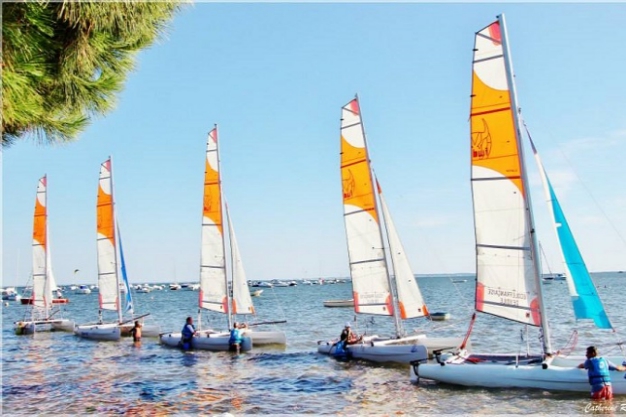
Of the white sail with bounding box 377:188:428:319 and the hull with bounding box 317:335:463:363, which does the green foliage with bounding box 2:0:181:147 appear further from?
the white sail with bounding box 377:188:428:319

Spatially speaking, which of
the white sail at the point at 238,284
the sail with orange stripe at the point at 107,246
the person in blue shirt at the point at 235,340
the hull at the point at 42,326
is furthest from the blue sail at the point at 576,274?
the hull at the point at 42,326

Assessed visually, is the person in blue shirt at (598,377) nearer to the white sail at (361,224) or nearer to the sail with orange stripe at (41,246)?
the white sail at (361,224)

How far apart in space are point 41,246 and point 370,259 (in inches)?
1168

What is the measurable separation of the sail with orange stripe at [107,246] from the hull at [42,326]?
18.7 ft

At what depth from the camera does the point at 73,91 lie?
304 inches

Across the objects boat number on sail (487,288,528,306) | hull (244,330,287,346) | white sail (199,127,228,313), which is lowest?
hull (244,330,287,346)

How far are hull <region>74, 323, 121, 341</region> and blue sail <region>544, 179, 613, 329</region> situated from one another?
1102 inches

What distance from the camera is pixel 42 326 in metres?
43.2

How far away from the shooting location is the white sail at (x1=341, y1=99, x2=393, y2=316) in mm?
25016

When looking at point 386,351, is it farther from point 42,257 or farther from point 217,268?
point 42,257

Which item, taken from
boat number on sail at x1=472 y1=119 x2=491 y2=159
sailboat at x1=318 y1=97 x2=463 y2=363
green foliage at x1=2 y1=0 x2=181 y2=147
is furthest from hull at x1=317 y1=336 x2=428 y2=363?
green foliage at x1=2 y1=0 x2=181 y2=147

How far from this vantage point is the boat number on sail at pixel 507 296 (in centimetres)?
1700

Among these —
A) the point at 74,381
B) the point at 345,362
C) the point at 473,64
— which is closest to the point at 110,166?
the point at 74,381

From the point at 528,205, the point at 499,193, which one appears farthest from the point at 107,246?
the point at 528,205
